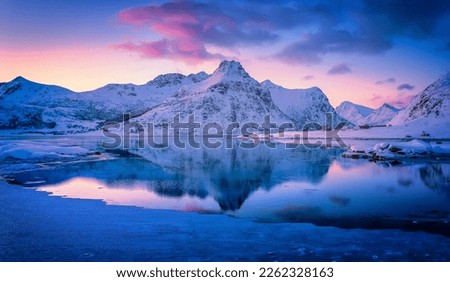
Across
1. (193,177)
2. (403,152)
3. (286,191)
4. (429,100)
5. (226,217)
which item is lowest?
(226,217)

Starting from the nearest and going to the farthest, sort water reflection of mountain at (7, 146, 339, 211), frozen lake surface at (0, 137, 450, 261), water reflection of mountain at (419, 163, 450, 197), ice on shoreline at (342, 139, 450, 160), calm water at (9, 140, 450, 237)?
frozen lake surface at (0, 137, 450, 261), calm water at (9, 140, 450, 237), water reflection of mountain at (7, 146, 339, 211), water reflection of mountain at (419, 163, 450, 197), ice on shoreline at (342, 139, 450, 160)

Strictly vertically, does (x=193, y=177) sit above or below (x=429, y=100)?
below

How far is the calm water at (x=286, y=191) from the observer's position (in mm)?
14016

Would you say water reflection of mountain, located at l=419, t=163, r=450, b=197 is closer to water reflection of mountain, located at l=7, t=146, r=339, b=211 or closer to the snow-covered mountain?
water reflection of mountain, located at l=7, t=146, r=339, b=211

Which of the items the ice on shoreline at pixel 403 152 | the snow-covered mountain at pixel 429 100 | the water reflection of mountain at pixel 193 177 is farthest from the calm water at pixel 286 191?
the snow-covered mountain at pixel 429 100

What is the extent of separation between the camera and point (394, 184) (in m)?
21.2

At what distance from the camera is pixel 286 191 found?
19578mm

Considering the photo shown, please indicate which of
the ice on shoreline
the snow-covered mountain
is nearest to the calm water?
the ice on shoreline

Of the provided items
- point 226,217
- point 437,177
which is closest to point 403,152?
point 437,177

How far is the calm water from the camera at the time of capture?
14016 millimetres

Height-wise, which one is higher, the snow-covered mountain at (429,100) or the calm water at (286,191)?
the snow-covered mountain at (429,100)

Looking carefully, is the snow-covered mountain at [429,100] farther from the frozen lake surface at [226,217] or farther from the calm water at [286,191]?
the frozen lake surface at [226,217]

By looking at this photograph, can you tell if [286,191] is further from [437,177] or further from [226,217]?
[437,177]

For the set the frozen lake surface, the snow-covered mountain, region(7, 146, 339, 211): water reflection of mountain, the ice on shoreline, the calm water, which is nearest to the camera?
the frozen lake surface
